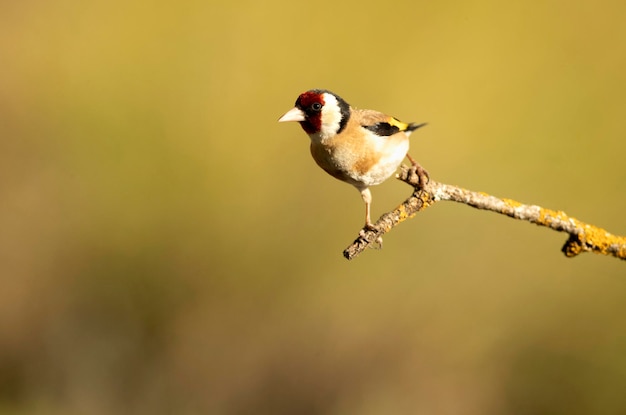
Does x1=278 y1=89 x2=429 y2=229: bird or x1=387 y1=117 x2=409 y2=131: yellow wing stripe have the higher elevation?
x1=387 y1=117 x2=409 y2=131: yellow wing stripe

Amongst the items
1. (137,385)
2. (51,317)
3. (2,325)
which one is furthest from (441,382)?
(2,325)

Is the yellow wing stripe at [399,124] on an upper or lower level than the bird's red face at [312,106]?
upper

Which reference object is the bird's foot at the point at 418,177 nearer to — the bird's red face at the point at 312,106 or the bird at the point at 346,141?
the bird at the point at 346,141

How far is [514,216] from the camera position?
1.13m

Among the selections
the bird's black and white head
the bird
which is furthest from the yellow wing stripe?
the bird's black and white head

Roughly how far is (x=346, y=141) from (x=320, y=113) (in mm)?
83

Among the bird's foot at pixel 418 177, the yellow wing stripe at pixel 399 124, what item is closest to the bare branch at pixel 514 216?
the bird's foot at pixel 418 177

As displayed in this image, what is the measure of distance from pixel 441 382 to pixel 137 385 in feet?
5.55

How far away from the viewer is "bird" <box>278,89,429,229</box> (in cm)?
124

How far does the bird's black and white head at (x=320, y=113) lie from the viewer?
123 cm

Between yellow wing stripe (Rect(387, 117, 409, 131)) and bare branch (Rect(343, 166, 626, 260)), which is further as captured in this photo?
yellow wing stripe (Rect(387, 117, 409, 131))

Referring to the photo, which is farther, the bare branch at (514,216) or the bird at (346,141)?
the bird at (346,141)

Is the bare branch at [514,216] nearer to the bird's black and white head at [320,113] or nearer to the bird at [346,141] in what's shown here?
the bird at [346,141]

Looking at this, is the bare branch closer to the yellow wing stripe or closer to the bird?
the bird
